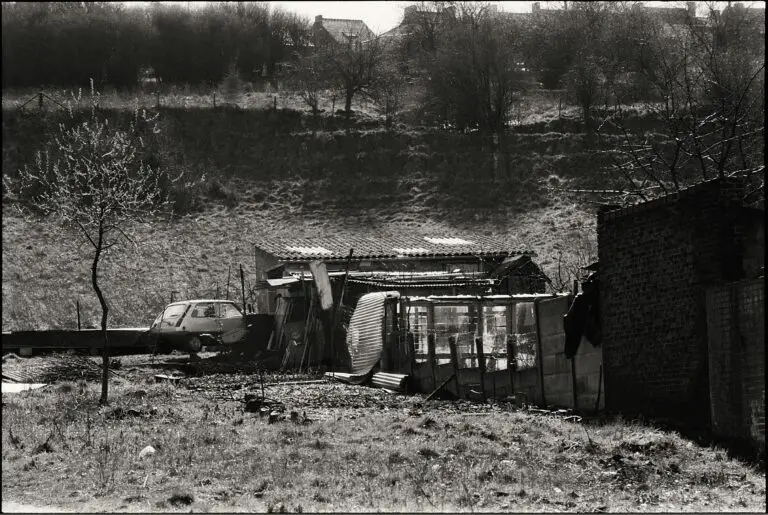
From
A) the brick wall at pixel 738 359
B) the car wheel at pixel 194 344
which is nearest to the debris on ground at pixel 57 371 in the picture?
the car wheel at pixel 194 344

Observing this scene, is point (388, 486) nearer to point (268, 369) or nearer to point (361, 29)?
point (268, 369)

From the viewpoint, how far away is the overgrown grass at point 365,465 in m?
9.86

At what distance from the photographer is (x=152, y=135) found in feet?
205

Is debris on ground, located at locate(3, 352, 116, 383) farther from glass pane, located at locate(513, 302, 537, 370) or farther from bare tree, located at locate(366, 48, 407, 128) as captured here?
bare tree, located at locate(366, 48, 407, 128)

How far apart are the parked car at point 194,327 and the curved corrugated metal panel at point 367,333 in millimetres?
6646

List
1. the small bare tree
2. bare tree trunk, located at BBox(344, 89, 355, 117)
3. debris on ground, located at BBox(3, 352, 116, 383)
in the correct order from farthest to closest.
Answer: bare tree trunk, located at BBox(344, 89, 355, 117) < debris on ground, located at BBox(3, 352, 116, 383) < the small bare tree

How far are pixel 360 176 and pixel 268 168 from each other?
5840 millimetres

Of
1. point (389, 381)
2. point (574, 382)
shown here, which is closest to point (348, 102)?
point (389, 381)

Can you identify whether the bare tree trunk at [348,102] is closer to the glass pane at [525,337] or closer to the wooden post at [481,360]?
the wooden post at [481,360]

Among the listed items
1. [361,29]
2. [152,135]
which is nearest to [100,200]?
[152,135]

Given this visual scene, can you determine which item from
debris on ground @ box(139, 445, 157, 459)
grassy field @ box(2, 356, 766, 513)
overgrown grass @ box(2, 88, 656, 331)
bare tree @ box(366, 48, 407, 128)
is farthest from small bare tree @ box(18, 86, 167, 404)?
bare tree @ box(366, 48, 407, 128)

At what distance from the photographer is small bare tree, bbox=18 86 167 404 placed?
2073cm

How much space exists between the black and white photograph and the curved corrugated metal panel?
112 millimetres

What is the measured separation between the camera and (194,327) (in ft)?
103
